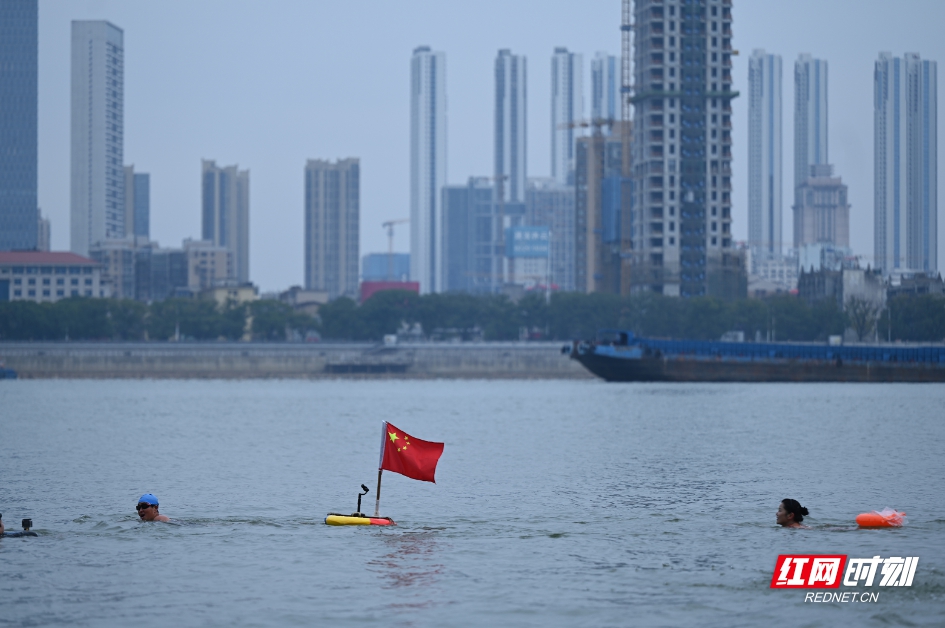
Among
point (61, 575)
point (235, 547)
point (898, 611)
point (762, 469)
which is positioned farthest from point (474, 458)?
point (898, 611)

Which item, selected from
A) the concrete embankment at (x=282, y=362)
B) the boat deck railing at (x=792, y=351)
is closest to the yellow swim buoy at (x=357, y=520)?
the boat deck railing at (x=792, y=351)

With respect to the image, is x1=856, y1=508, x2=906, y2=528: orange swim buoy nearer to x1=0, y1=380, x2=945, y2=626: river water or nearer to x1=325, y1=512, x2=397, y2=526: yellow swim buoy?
x1=0, y1=380, x2=945, y2=626: river water

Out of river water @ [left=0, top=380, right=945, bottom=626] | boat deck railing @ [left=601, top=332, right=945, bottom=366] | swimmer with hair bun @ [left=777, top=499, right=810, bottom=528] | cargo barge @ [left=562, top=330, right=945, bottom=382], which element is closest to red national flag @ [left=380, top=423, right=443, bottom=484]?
river water @ [left=0, top=380, right=945, bottom=626]

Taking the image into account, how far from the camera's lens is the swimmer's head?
33.6 metres

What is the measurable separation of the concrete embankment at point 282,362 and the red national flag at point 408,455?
136143 mm

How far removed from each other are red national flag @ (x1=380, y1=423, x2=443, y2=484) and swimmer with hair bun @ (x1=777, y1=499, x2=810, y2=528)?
9242 millimetres

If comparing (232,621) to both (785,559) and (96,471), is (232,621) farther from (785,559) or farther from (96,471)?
(96,471)

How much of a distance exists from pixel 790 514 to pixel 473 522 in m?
8.96

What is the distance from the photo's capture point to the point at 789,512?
111ft

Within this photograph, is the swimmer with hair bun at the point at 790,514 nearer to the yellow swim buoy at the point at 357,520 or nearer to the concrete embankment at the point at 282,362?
the yellow swim buoy at the point at 357,520

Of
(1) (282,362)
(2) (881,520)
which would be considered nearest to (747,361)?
(1) (282,362)

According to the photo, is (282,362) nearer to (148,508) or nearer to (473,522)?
(473,522)

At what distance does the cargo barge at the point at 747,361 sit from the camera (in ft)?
443

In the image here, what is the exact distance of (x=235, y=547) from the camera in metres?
33.1
